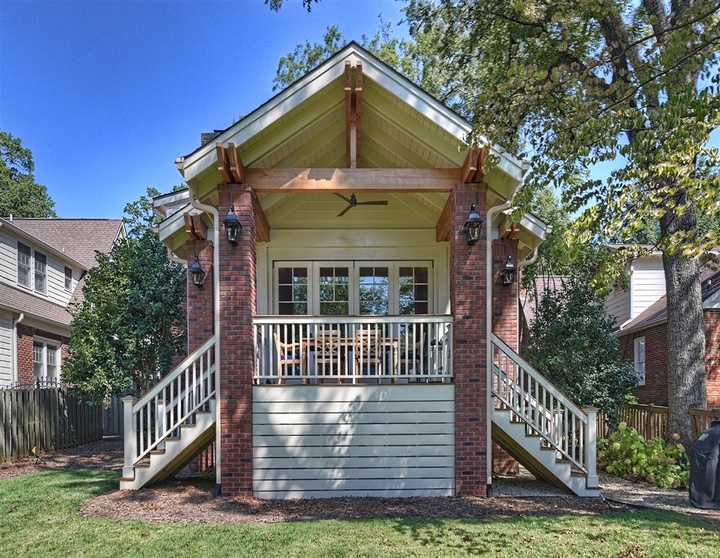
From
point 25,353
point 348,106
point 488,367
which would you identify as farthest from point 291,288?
point 25,353

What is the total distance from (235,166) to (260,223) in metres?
1.59

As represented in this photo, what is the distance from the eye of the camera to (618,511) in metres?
6.64

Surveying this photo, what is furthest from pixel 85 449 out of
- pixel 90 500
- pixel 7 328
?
pixel 90 500

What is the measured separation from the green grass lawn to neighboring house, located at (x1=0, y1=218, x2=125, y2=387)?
8961mm

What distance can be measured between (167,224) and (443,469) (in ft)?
19.3

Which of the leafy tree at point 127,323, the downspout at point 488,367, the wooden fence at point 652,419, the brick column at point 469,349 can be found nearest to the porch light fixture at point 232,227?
the brick column at point 469,349

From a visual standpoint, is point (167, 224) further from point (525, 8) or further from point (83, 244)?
point (83, 244)

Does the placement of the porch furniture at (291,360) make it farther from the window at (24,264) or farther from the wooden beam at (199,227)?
the window at (24,264)

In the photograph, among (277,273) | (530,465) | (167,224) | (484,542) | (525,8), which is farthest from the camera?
(277,273)

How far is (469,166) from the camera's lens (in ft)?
23.9

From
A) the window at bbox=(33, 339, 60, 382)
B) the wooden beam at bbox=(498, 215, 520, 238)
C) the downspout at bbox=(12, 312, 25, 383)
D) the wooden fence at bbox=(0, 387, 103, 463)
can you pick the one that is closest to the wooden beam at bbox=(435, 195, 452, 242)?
the wooden beam at bbox=(498, 215, 520, 238)

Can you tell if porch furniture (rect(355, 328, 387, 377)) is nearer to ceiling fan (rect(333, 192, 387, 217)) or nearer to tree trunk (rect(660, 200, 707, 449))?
ceiling fan (rect(333, 192, 387, 217))

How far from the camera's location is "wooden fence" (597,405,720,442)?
9344 millimetres

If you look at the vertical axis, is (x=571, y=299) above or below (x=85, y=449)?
above
